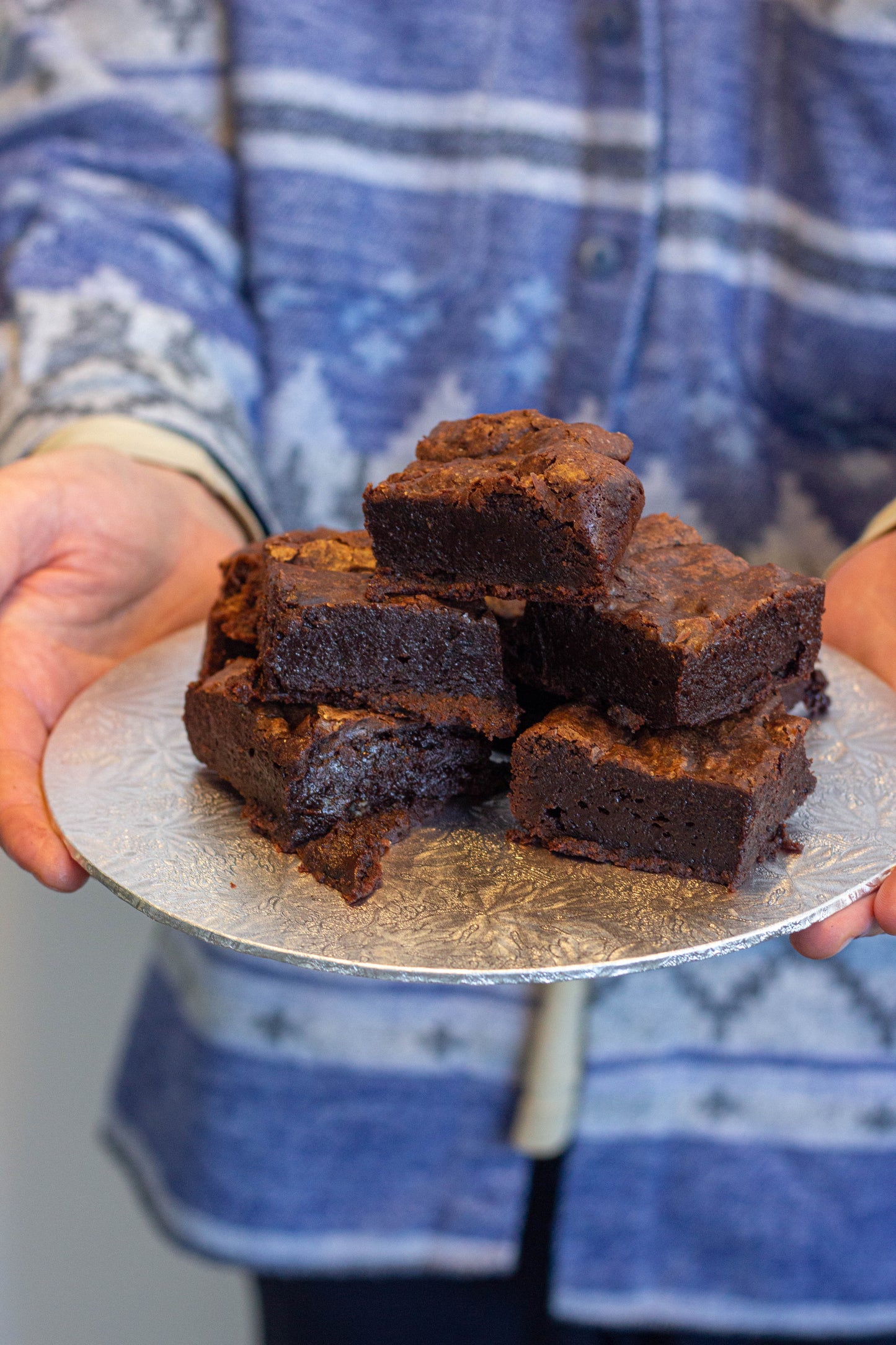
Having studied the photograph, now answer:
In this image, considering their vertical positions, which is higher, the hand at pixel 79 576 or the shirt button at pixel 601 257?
the shirt button at pixel 601 257

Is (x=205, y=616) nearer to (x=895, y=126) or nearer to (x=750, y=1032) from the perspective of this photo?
(x=750, y=1032)

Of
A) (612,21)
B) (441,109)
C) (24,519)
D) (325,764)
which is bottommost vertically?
(325,764)

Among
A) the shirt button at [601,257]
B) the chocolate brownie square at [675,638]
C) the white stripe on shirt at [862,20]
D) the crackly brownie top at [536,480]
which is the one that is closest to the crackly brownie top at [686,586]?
the chocolate brownie square at [675,638]

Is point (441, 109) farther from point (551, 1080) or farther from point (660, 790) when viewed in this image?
point (551, 1080)

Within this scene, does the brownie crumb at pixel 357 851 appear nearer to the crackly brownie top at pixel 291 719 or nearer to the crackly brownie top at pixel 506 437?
the crackly brownie top at pixel 291 719

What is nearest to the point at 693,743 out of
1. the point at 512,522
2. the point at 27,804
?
the point at 512,522

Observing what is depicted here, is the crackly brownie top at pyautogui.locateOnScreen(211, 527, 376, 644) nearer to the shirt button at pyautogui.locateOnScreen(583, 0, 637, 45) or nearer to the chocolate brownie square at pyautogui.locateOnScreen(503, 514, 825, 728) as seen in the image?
the chocolate brownie square at pyautogui.locateOnScreen(503, 514, 825, 728)
